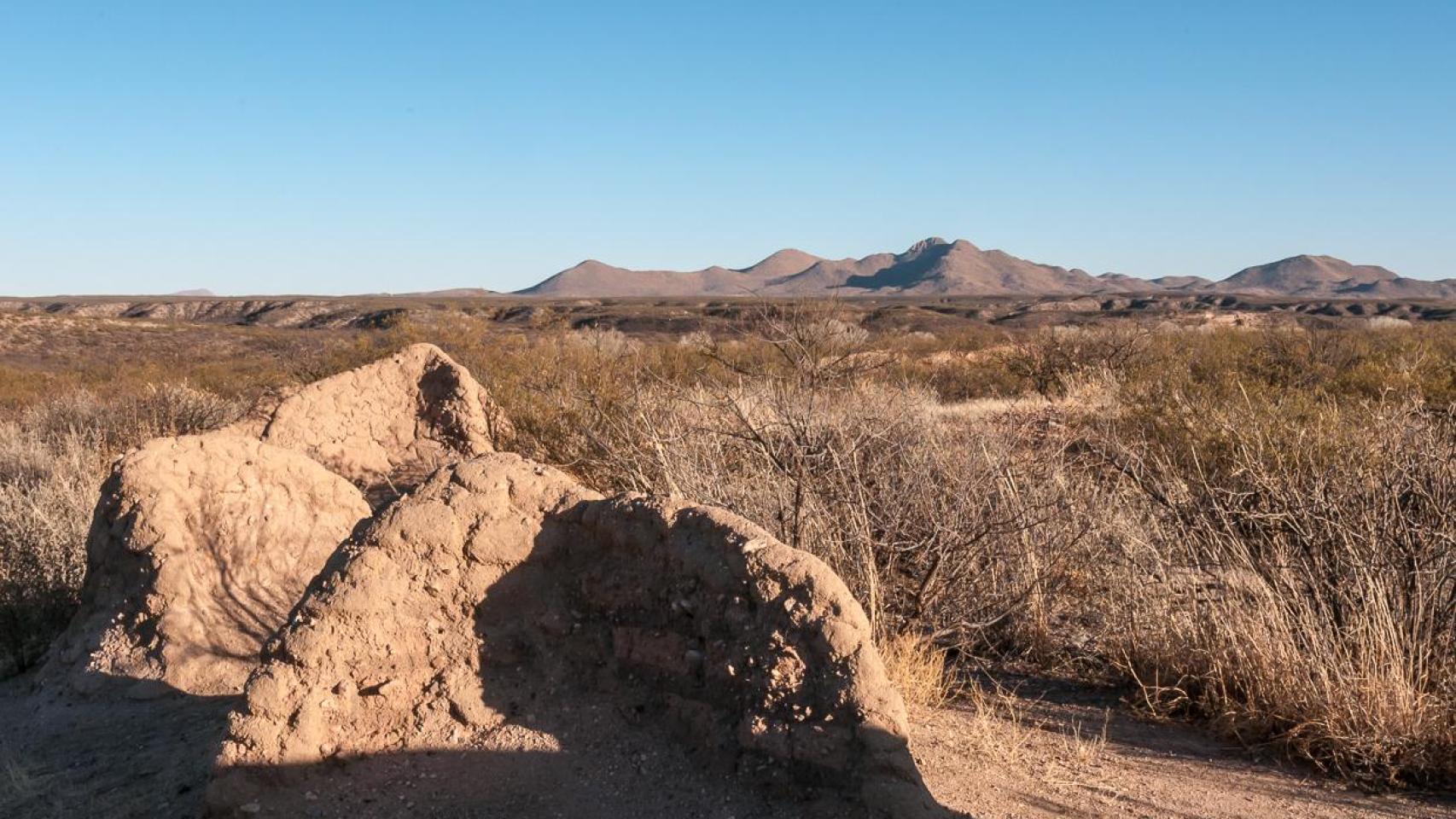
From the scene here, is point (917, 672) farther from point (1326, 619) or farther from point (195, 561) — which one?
point (195, 561)

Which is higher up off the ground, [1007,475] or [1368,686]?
[1007,475]

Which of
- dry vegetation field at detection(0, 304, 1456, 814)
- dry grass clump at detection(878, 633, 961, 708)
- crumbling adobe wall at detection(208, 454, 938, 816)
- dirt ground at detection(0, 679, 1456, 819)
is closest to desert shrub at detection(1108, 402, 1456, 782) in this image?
dry vegetation field at detection(0, 304, 1456, 814)

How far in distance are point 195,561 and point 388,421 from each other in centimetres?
389

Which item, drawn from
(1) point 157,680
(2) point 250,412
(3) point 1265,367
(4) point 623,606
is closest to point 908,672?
(4) point 623,606

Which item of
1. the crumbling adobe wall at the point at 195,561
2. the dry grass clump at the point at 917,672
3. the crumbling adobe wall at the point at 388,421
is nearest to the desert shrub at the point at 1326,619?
the dry grass clump at the point at 917,672

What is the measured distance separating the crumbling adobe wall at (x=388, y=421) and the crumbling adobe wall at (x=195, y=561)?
101 inches

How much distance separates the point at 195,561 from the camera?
6285mm

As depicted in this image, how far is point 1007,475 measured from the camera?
23.4ft

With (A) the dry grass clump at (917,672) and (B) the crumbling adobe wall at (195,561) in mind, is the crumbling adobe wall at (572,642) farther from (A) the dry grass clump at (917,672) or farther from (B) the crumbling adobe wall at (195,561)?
(B) the crumbling adobe wall at (195,561)

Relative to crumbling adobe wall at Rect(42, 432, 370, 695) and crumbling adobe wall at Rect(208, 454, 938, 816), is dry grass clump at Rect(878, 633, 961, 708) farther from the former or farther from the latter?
crumbling adobe wall at Rect(42, 432, 370, 695)

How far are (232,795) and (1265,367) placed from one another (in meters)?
17.9

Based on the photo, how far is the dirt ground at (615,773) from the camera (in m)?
3.94

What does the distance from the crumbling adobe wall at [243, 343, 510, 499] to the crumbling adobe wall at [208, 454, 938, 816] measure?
16.8 feet

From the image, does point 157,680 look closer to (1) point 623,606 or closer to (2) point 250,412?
(1) point 623,606
